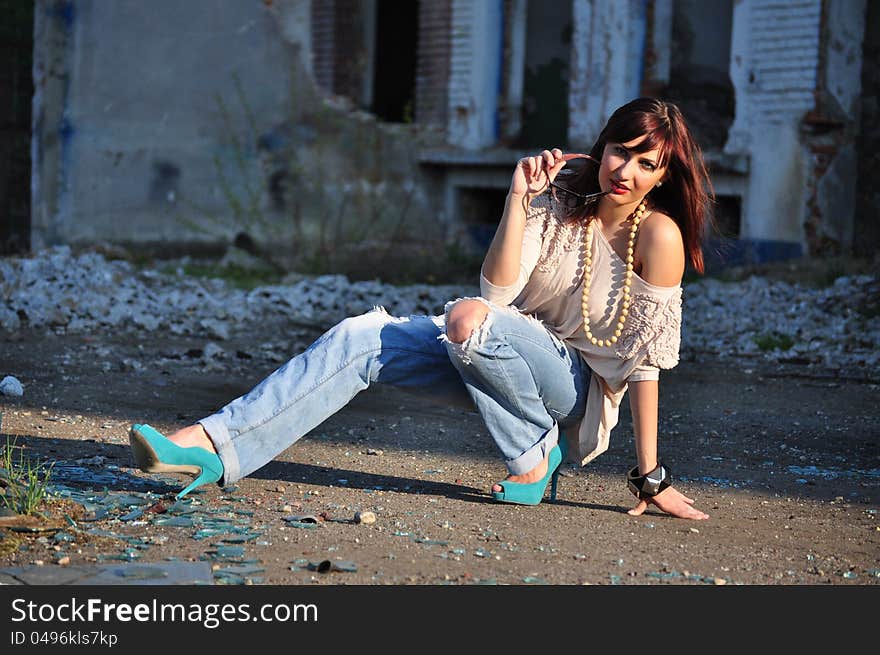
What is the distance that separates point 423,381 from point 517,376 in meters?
0.30

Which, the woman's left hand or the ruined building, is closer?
the woman's left hand

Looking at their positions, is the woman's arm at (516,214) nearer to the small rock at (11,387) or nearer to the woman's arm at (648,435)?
the woman's arm at (648,435)

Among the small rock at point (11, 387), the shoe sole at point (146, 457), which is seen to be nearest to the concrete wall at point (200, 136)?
the small rock at point (11, 387)

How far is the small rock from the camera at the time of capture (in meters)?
5.03

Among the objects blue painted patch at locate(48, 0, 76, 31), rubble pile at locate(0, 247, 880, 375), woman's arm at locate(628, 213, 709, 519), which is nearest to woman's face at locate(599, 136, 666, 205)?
woman's arm at locate(628, 213, 709, 519)

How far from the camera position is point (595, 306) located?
3.44 metres

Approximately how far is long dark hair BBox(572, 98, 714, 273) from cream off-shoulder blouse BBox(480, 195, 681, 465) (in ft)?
0.51

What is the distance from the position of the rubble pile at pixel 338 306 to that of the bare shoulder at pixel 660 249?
10.8ft

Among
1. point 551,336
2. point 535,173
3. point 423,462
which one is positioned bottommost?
point 423,462

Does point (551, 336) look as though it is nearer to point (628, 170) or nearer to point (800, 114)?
point (628, 170)

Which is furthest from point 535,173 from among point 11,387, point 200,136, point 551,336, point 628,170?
point 200,136

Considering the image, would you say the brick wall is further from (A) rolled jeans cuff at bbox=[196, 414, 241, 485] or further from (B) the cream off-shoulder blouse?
(A) rolled jeans cuff at bbox=[196, 414, 241, 485]

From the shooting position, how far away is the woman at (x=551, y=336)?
3.29m

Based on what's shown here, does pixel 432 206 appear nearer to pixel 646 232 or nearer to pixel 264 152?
pixel 264 152
